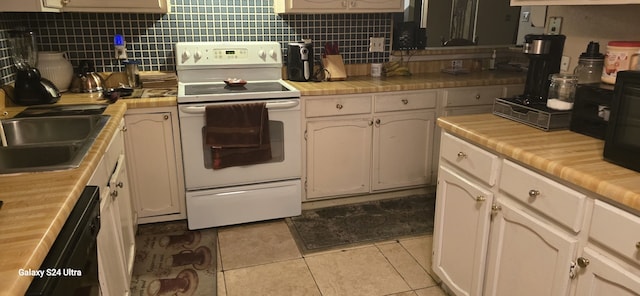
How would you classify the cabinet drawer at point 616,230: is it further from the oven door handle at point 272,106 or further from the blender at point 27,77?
the blender at point 27,77

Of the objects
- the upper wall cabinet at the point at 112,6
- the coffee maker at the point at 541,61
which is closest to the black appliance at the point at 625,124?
the coffee maker at the point at 541,61

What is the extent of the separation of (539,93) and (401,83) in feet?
3.90

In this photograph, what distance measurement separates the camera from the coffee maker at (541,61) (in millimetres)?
1942

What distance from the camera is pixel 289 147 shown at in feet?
9.46

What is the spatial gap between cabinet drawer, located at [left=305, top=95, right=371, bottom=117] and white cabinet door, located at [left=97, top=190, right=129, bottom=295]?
1390mm

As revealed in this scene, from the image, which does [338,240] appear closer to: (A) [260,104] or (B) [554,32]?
(A) [260,104]

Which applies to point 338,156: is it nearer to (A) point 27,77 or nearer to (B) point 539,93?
(B) point 539,93

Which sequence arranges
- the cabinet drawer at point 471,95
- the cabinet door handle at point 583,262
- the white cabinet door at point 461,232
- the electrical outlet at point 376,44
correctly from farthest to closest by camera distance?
the electrical outlet at point 376,44 < the cabinet drawer at point 471,95 < the white cabinet door at point 461,232 < the cabinet door handle at point 583,262

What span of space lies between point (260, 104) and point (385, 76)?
1187 millimetres

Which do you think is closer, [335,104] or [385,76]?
[335,104]

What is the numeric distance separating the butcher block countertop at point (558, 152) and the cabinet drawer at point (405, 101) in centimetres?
103

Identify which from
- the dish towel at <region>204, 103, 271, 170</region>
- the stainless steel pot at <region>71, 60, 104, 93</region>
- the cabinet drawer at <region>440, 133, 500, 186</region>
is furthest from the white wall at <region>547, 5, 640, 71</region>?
the stainless steel pot at <region>71, 60, 104, 93</region>

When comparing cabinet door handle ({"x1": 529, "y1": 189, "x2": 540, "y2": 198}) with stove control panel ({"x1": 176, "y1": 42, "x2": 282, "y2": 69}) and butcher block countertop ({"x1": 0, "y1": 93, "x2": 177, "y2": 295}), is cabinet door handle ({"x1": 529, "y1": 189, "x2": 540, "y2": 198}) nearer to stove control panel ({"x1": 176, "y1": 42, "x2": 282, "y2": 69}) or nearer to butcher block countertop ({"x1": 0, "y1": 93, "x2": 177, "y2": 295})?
butcher block countertop ({"x1": 0, "y1": 93, "x2": 177, "y2": 295})

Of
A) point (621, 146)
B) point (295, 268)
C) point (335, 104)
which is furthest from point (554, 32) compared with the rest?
point (295, 268)
